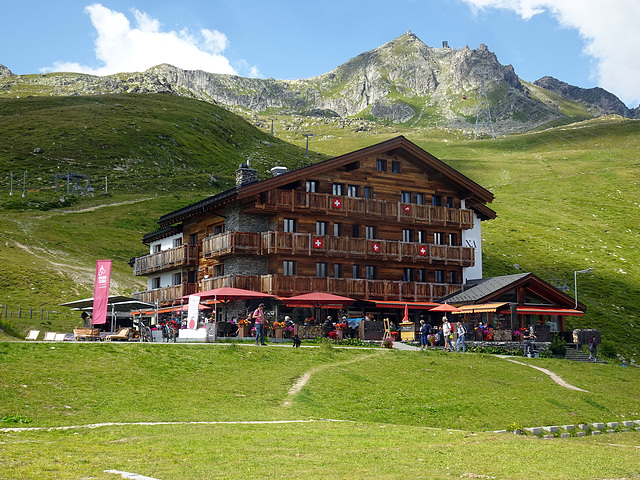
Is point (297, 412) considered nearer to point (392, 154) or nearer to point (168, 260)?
point (392, 154)

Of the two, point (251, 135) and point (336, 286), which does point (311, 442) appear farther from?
point (251, 135)

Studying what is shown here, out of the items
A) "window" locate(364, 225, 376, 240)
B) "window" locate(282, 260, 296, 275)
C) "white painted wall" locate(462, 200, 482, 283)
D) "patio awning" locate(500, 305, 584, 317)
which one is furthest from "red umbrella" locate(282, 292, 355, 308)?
"white painted wall" locate(462, 200, 482, 283)

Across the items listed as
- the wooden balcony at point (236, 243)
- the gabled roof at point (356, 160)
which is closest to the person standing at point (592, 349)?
the gabled roof at point (356, 160)

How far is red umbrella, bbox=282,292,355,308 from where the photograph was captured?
4322cm

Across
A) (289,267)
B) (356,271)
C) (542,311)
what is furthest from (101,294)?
(542,311)

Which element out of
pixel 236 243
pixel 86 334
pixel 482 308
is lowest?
pixel 86 334

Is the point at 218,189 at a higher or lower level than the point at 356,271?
higher

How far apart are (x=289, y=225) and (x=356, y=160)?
740 cm

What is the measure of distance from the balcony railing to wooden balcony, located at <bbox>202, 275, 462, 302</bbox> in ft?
5.82

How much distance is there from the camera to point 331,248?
163 feet

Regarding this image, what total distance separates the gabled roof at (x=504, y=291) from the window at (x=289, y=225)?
12.5 metres

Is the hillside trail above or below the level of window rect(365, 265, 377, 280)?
below

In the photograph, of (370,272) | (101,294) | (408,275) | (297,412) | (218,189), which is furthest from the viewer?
(218,189)

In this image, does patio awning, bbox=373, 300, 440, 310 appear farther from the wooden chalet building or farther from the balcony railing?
the balcony railing
